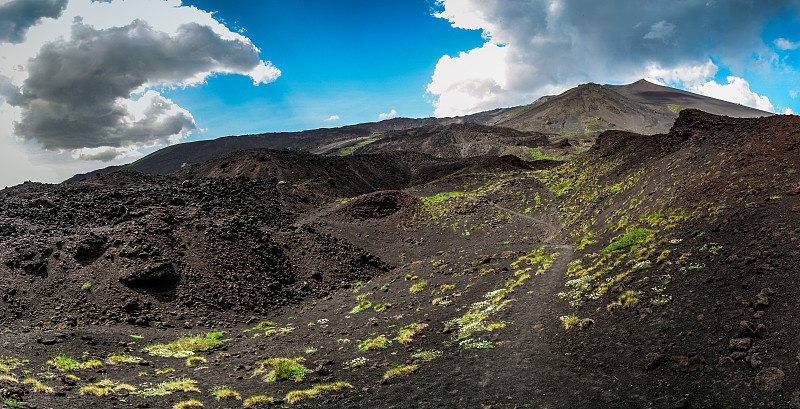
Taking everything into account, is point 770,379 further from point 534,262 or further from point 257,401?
point 534,262

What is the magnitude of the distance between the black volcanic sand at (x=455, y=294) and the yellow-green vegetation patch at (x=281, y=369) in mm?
347

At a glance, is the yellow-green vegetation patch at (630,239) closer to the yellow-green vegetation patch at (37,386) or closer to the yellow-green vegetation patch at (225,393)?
the yellow-green vegetation patch at (225,393)

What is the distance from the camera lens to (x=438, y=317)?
55.1 feet

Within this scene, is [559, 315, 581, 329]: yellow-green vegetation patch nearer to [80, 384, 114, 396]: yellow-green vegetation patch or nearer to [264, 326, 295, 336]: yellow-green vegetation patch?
[264, 326, 295, 336]: yellow-green vegetation patch

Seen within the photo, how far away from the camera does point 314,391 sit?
35.4 ft

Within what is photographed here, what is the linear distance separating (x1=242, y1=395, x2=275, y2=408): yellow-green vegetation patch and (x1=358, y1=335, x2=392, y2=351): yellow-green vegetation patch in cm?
461

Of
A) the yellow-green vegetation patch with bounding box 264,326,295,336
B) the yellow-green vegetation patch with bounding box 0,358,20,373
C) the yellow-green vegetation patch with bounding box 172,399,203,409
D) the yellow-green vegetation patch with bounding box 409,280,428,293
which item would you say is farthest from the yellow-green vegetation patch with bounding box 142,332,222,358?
the yellow-green vegetation patch with bounding box 409,280,428,293

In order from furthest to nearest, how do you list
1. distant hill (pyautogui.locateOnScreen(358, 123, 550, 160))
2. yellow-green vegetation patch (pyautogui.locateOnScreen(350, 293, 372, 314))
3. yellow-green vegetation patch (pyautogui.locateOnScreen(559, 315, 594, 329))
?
distant hill (pyautogui.locateOnScreen(358, 123, 550, 160)) < yellow-green vegetation patch (pyautogui.locateOnScreen(350, 293, 372, 314)) < yellow-green vegetation patch (pyautogui.locateOnScreen(559, 315, 594, 329))

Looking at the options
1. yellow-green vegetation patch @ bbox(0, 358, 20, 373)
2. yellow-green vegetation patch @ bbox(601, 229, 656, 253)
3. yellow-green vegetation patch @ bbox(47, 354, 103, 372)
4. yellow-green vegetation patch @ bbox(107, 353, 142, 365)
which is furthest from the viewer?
yellow-green vegetation patch @ bbox(601, 229, 656, 253)

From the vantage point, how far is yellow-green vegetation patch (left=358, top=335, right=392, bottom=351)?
1431 cm

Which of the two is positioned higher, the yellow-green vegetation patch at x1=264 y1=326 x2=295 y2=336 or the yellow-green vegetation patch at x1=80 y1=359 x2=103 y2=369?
the yellow-green vegetation patch at x1=80 y1=359 x2=103 y2=369

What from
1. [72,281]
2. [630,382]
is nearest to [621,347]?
[630,382]

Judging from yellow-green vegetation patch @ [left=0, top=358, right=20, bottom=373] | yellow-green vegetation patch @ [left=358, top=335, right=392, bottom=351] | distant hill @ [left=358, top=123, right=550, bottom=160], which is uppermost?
distant hill @ [left=358, top=123, right=550, bottom=160]

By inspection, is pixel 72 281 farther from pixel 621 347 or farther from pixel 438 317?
pixel 621 347
